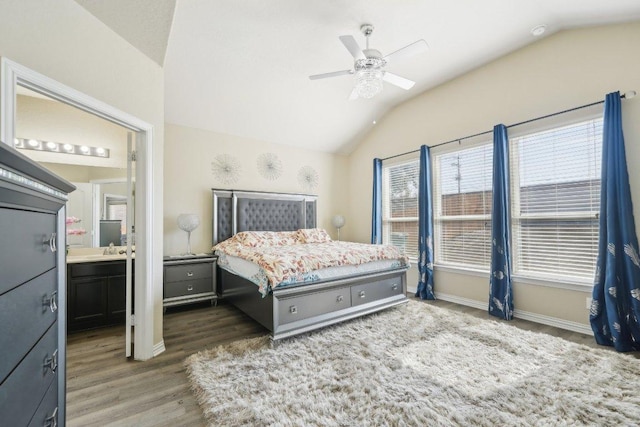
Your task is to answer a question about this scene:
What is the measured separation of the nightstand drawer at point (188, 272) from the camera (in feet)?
11.7

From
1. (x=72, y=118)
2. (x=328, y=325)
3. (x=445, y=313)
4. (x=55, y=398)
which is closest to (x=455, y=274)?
(x=445, y=313)

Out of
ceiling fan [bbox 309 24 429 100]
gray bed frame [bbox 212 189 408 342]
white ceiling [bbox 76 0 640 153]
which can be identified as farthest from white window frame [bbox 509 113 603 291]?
ceiling fan [bbox 309 24 429 100]

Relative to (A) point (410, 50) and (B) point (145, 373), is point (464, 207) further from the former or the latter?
(B) point (145, 373)

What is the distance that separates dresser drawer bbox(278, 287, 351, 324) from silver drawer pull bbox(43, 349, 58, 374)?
1760mm

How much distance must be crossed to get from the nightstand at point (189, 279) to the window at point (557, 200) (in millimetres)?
4046

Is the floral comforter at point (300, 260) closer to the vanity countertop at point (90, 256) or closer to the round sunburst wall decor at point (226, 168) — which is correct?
the vanity countertop at point (90, 256)

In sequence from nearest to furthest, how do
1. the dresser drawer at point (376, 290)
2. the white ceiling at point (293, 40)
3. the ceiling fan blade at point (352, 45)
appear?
the ceiling fan blade at point (352, 45) < the white ceiling at point (293, 40) < the dresser drawer at point (376, 290)

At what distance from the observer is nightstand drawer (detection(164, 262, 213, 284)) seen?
358 centimetres

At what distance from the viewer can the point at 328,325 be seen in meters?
2.98

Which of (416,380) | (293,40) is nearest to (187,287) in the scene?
(416,380)

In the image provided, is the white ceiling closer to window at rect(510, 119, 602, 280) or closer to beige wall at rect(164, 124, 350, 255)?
beige wall at rect(164, 124, 350, 255)

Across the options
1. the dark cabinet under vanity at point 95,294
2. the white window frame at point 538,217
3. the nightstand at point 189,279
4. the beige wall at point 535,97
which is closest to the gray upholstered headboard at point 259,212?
the nightstand at point 189,279

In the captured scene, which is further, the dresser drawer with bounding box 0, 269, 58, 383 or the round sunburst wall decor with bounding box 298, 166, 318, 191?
the round sunburst wall decor with bounding box 298, 166, 318, 191

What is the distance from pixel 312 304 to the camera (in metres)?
2.85
